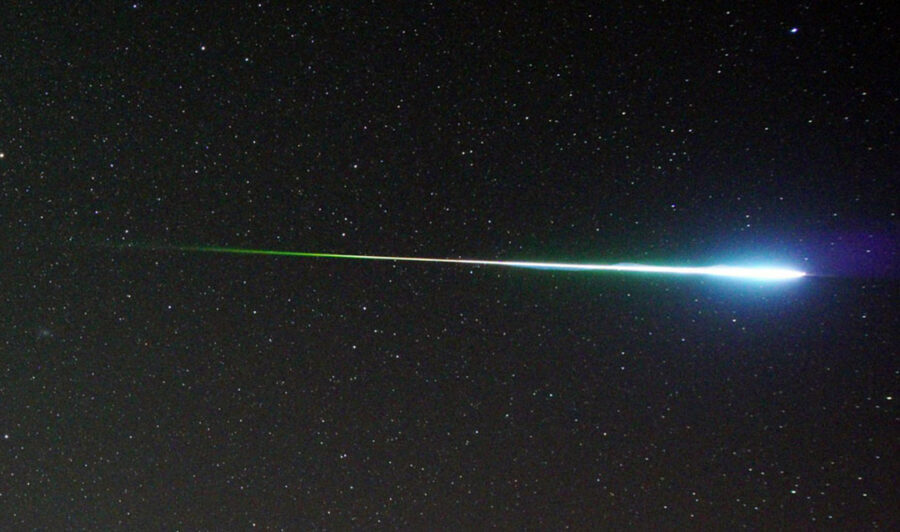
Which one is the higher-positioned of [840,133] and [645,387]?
[840,133]

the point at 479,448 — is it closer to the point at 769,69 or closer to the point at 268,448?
the point at 268,448

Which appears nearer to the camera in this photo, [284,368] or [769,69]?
[769,69]

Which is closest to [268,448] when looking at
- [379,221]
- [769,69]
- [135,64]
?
[379,221]

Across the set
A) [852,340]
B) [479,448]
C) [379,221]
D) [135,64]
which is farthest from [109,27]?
[852,340]

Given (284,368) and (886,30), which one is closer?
(886,30)

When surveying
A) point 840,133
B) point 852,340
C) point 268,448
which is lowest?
point 268,448

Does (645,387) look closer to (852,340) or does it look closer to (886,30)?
(852,340)
